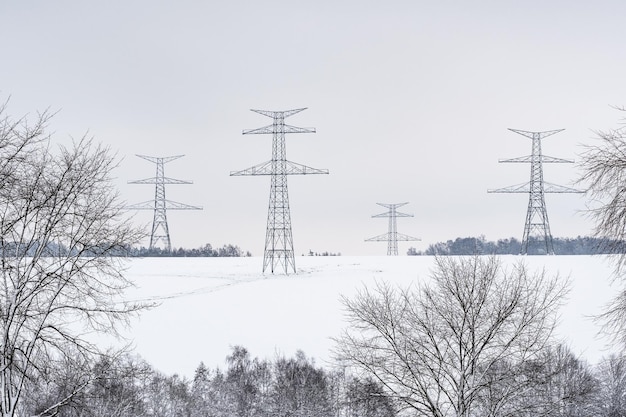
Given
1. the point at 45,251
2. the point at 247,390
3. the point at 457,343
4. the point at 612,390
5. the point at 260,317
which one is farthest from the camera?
the point at 247,390

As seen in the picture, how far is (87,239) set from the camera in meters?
9.80

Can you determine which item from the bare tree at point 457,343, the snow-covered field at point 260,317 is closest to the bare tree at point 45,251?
the bare tree at point 457,343

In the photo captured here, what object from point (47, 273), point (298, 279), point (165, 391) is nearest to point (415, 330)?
point (47, 273)

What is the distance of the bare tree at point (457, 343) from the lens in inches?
545

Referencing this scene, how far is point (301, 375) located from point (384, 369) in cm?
4349

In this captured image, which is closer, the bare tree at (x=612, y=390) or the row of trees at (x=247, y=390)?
the bare tree at (x=612, y=390)

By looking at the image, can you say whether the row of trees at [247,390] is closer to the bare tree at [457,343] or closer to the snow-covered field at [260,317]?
the snow-covered field at [260,317]

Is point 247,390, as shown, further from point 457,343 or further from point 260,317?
point 457,343

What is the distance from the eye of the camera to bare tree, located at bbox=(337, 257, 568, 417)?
1385cm

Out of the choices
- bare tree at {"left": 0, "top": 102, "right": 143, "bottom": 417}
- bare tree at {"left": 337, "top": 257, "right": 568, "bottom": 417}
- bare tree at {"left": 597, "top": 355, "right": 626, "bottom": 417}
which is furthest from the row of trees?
bare tree at {"left": 0, "top": 102, "right": 143, "bottom": 417}

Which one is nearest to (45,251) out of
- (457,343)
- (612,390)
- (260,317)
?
(457,343)

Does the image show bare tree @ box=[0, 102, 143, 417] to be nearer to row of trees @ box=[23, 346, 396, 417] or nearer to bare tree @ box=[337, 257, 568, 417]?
bare tree @ box=[337, 257, 568, 417]

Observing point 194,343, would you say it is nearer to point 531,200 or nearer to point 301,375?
point 301,375

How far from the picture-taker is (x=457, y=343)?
1477cm
